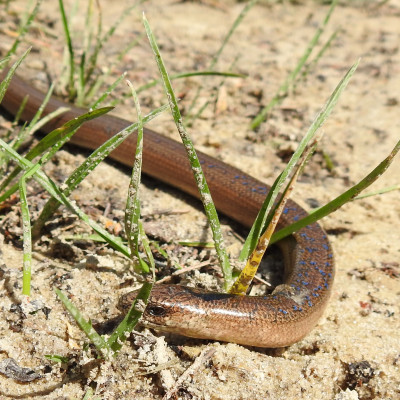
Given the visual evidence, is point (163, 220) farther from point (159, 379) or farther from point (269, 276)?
point (159, 379)

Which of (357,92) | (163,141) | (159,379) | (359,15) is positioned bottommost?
(159,379)

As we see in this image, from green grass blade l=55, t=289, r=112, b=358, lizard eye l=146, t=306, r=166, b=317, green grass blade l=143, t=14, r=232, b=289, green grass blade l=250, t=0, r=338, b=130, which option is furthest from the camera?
green grass blade l=250, t=0, r=338, b=130

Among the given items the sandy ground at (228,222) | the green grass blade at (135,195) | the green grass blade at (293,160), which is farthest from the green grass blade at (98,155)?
the green grass blade at (293,160)

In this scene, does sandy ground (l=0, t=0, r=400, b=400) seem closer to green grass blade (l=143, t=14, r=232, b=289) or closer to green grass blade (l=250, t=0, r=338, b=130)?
green grass blade (l=250, t=0, r=338, b=130)

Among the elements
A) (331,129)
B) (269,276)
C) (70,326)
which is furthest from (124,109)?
(70,326)

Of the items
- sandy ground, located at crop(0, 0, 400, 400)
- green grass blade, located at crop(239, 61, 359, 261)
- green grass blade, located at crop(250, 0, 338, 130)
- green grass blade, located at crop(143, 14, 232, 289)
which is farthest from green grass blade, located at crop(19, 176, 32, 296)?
green grass blade, located at crop(250, 0, 338, 130)
